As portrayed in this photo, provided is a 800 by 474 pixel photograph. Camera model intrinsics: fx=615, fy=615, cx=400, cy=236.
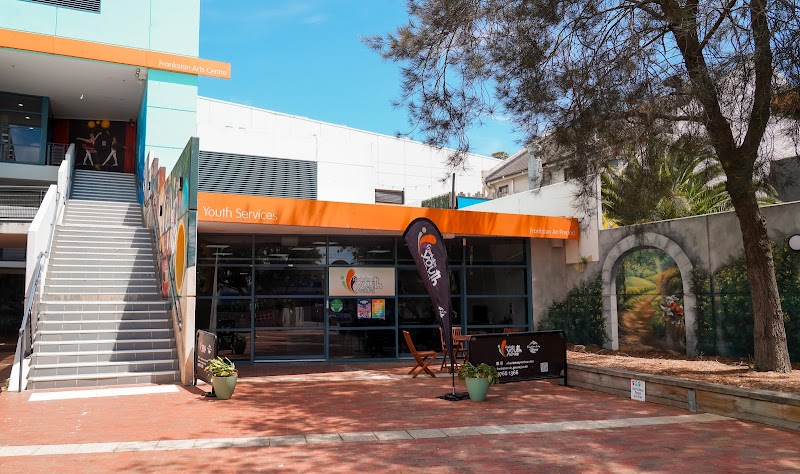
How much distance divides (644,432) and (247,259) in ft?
32.6

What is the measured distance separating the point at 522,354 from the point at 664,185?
445 cm

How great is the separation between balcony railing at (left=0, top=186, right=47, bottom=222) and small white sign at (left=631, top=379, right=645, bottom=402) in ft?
46.3

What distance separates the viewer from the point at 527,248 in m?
17.1

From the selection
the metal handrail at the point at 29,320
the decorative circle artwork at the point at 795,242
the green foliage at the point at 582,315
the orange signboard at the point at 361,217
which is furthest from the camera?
the green foliage at the point at 582,315

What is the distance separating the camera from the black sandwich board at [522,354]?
10062 millimetres

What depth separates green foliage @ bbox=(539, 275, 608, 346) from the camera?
53.3 feet

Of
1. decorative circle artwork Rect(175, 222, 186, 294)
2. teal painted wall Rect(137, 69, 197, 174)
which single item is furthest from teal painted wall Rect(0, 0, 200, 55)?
decorative circle artwork Rect(175, 222, 186, 294)

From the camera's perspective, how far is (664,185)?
38.9ft

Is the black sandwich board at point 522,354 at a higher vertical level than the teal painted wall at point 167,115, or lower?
lower

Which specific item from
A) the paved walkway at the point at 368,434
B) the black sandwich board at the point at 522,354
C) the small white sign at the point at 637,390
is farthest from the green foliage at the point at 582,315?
the small white sign at the point at 637,390

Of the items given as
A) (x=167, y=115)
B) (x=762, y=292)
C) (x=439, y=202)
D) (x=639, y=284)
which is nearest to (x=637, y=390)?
(x=762, y=292)

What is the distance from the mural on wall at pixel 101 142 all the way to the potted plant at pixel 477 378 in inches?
809

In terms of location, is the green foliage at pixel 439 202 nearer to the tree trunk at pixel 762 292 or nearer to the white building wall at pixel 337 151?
the white building wall at pixel 337 151

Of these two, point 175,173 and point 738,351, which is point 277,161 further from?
point 738,351
